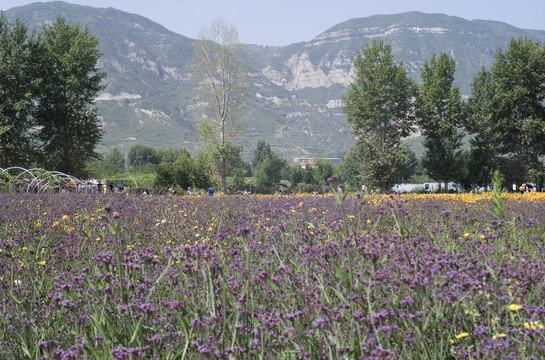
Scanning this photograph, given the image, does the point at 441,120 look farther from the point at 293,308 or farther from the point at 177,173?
the point at 293,308

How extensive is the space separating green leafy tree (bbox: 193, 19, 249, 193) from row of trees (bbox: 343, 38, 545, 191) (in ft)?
29.6

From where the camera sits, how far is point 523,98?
3759cm

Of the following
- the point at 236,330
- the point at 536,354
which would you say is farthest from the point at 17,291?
the point at 536,354

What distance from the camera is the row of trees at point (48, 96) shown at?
29.5 meters

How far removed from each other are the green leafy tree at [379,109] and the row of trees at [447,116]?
0.07 meters

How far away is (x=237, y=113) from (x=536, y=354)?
41801 mm

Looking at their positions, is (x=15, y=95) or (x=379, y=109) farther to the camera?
(x=379, y=109)

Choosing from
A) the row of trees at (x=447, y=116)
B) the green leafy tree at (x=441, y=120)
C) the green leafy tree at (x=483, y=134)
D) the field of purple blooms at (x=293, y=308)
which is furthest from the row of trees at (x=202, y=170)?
the field of purple blooms at (x=293, y=308)

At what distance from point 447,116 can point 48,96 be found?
90.3 ft

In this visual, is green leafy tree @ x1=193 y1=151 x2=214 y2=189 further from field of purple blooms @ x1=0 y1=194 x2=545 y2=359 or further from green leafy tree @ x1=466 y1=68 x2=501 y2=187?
field of purple blooms @ x1=0 y1=194 x2=545 y2=359

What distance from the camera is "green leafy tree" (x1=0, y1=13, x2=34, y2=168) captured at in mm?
29141

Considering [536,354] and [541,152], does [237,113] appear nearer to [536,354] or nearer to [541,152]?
[541,152]

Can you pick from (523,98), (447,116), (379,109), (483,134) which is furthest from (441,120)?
(523,98)

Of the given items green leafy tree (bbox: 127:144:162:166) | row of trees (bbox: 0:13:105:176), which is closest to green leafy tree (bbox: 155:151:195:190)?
row of trees (bbox: 0:13:105:176)
